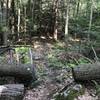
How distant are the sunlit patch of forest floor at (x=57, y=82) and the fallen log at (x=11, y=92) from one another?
2.87 ft

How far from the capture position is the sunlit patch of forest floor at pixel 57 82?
7858mm

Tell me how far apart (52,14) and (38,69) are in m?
10.8

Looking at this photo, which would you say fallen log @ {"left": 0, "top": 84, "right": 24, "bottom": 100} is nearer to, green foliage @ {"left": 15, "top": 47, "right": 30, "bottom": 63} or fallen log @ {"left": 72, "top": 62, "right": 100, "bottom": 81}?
fallen log @ {"left": 72, "top": 62, "right": 100, "bottom": 81}

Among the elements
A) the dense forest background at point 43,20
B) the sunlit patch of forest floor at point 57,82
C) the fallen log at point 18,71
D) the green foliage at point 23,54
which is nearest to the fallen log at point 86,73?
the sunlit patch of forest floor at point 57,82

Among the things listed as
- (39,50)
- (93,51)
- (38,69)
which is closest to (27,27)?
(39,50)

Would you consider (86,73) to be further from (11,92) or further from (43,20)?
(43,20)

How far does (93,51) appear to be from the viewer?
13703 millimetres

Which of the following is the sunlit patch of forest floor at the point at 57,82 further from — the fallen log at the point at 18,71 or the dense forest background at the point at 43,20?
the dense forest background at the point at 43,20

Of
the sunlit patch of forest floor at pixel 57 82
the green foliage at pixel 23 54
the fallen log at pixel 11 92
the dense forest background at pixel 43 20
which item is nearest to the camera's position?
the fallen log at pixel 11 92

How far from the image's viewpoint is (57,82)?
9633mm

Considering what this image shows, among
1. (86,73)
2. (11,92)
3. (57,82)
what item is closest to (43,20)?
(57,82)

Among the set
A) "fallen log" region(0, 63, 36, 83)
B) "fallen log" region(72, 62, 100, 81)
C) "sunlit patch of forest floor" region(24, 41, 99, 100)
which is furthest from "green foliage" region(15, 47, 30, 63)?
"fallen log" region(72, 62, 100, 81)

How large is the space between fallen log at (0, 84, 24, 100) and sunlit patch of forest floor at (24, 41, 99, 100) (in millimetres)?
874

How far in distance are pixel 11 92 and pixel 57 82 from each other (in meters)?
2.75
